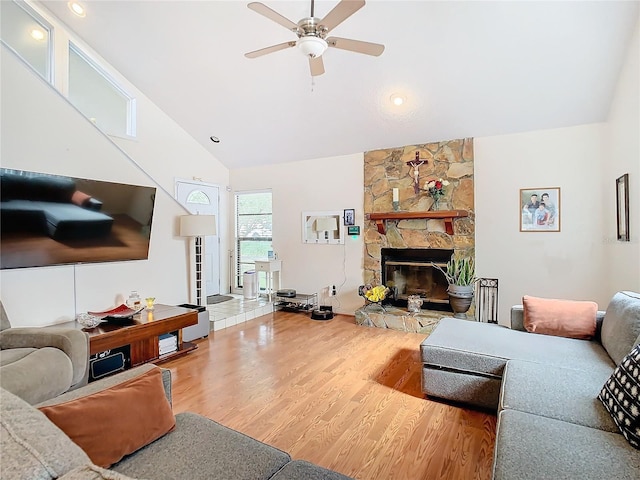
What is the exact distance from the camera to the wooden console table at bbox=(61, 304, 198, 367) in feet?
9.37

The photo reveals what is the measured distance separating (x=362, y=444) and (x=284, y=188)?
→ 4435mm

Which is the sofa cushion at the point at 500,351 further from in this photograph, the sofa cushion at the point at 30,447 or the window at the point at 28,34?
the window at the point at 28,34

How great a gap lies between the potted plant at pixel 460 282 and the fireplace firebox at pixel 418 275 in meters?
0.20

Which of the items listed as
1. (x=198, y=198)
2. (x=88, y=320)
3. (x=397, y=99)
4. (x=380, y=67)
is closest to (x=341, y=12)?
(x=380, y=67)

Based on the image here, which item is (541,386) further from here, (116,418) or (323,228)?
(323,228)

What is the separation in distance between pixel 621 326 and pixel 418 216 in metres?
2.65

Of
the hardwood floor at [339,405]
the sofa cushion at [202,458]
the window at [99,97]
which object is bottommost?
the hardwood floor at [339,405]

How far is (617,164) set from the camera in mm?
3381

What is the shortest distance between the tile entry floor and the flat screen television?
1.29 metres

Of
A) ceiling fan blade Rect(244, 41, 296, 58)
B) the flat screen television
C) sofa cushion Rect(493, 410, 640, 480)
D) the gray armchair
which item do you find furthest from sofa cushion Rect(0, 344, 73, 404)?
ceiling fan blade Rect(244, 41, 296, 58)

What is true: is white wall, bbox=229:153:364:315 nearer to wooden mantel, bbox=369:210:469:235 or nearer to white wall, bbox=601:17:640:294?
wooden mantel, bbox=369:210:469:235

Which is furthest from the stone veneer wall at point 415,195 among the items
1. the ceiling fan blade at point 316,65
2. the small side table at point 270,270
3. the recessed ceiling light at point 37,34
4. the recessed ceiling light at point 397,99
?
the recessed ceiling light at point 37,34

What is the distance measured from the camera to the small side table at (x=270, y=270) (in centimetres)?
564

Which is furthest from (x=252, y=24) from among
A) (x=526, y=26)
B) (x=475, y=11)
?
(x=526, y=26)
